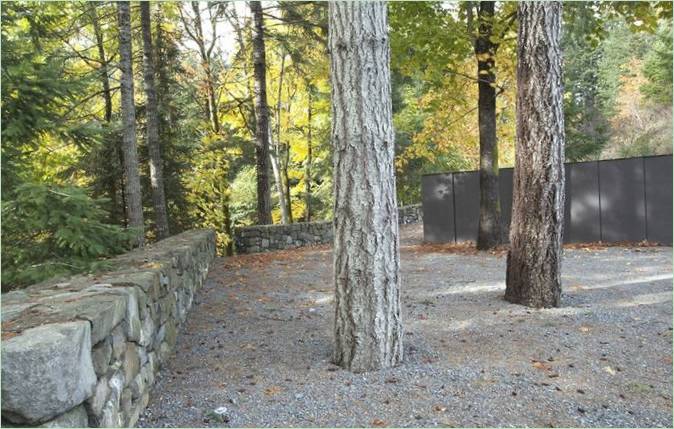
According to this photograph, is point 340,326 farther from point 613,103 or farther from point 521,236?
point 613,103

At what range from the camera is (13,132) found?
13.3 feet

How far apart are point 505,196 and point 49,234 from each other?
9528 millimetres

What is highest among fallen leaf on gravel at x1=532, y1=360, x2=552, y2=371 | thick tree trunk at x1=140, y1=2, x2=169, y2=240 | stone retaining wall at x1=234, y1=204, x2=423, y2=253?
thick tree trunk at x1=140, y1=2, x2=169, y2=240

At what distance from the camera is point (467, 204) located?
1212 cm

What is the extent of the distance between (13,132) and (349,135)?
100 inches

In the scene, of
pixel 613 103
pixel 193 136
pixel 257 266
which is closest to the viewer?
pixel 257 266

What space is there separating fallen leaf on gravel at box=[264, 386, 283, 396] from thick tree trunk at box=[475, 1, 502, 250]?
770cm

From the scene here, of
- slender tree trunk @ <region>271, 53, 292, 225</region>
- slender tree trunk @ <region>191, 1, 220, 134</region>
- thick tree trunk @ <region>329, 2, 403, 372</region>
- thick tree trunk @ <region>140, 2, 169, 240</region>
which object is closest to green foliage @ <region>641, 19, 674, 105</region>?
slender tree trunk @ <region>271, 53, 292, 225</region>

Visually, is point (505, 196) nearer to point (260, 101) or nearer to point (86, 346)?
point (260, 101)

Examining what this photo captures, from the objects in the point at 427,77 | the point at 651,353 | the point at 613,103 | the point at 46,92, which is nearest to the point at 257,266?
the point at 427,77

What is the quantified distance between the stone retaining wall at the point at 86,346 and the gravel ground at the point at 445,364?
0.34 meters

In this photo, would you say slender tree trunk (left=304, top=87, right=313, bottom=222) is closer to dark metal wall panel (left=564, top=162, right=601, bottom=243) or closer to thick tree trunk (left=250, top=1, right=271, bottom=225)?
thick tree trunk (left=250, top=1, right=271, bottom=225)

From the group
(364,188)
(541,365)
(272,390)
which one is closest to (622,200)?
(541,365)

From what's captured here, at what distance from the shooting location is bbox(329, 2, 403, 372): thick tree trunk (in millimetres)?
3713
